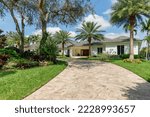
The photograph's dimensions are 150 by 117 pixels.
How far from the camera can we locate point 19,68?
66.8ft

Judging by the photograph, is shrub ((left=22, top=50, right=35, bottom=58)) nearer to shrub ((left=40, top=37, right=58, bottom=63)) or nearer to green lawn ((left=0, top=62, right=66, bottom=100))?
shrub ((left=40, top=37, right=58, bottom=63))

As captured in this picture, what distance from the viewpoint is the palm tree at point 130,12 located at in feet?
107

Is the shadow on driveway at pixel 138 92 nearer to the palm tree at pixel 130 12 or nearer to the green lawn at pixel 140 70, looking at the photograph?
the green lawn at pixel 140 70

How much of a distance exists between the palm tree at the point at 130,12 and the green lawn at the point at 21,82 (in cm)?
1671

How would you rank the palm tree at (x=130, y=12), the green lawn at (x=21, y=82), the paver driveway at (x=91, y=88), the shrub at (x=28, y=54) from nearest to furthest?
the paver driveway at (x=91, y=88) → the green lawn at (x=21, y=82) → the shrub at (x=28, y=54) → the palm tree at (x=130, y=12)

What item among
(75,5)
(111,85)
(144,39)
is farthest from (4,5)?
(144,39)

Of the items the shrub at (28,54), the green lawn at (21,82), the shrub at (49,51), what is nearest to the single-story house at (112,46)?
the shrub at (28,54)

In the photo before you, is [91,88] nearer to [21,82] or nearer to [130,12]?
[21,82]

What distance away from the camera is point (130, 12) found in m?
32.1

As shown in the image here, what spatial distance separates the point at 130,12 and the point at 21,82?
20522 mm

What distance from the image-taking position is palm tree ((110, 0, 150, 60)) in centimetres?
3247

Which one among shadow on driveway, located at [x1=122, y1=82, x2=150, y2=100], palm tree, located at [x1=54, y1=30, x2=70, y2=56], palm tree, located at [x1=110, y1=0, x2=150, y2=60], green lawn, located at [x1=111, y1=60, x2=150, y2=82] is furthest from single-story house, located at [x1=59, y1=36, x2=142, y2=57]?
shadow on driveway, located at [x1=122, y1=82, x2=150, y2=100]

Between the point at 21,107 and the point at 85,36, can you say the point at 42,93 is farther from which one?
the point at 85,36

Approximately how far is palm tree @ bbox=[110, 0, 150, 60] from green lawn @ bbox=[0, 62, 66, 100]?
16706 millimetres
